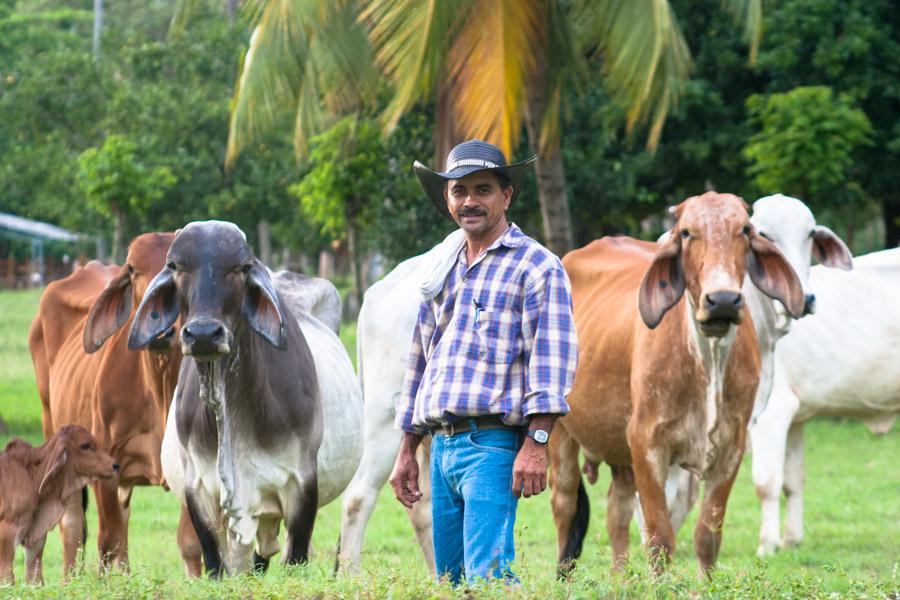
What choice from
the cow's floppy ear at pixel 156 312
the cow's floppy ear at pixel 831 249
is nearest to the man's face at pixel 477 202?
the cow's floppy ear at pixel 156 312

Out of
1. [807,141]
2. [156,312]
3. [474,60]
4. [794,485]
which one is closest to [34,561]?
[156,312]

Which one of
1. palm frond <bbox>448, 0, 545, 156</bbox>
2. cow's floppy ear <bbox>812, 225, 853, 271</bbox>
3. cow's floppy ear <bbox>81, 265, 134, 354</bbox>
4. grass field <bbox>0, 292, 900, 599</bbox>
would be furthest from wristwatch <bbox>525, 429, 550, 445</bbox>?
palm frond <bbox>448, 0, 545, 156</bbox>

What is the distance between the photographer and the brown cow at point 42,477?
7785mm

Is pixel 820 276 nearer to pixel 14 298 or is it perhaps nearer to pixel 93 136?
pixel 93 136

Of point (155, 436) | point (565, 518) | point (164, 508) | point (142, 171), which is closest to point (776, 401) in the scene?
point (565, 518)

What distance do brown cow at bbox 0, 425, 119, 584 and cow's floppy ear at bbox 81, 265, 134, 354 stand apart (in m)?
0.59

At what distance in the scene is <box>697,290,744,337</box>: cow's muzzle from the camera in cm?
664

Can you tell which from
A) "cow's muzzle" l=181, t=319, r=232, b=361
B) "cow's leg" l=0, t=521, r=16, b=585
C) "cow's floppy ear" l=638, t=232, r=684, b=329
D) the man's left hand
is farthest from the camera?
"cow's leg" l=0, t=521, r=16, b=585

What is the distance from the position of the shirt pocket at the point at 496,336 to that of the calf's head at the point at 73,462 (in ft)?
11.1

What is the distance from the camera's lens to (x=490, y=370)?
17.4 ft

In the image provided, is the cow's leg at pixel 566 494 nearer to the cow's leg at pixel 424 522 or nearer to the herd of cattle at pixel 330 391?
the herd of cattle at pixel 330 391

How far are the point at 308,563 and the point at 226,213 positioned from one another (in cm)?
2832

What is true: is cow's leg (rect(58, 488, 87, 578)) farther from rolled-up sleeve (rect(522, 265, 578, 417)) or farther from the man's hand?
rolled-up sleeve (rect(522, 265, 578, 417))

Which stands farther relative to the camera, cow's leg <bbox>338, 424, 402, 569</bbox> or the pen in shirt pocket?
cow's leg <bbox>338, 424, 402, 569</bbox>
